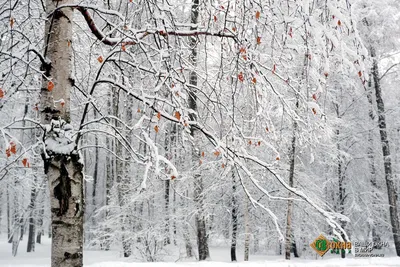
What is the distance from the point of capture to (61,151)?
2.43m

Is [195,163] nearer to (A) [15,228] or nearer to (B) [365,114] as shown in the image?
(B) [365,114]

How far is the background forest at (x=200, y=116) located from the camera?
2.38 metres

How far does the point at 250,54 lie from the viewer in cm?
260

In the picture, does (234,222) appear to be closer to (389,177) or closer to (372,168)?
(389,177)

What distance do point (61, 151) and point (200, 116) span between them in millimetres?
3302

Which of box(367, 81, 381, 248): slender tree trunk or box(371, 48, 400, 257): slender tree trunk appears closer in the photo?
box(371, 48, 400, 257): slender tree trunk

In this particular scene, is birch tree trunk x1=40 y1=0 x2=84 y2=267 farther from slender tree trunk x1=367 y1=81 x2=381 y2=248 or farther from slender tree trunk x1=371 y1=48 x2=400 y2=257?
slender tree trunk x1=367 y1=81 x2=381 y2=248

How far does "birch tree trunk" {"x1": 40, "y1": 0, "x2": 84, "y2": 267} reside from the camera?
2.39 metres

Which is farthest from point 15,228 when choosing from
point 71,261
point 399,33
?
point 399,33

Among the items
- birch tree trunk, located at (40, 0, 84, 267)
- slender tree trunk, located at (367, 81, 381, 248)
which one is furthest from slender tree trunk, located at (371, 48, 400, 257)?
birch tree trunk, located at (40, 0, 84, 267)

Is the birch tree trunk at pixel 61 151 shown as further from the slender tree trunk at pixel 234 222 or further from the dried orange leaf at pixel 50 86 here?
the slender tree trunk at pixel 234 222

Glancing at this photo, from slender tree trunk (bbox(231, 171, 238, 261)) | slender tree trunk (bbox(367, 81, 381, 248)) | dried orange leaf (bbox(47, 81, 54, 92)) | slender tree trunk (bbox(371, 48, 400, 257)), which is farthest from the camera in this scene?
slender tree trunk (bbox(367, 81, 381, 248))

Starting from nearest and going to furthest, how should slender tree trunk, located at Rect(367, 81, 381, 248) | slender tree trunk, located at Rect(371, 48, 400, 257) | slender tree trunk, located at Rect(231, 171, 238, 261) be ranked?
1. slender tree trunk, located at Rect(371, 48, 400, 257)
2. slender tree trunk, located at Rect(231, 171, 238, 261)
3. slender tree trunk, located at Rect(367, 81, 381, 248)

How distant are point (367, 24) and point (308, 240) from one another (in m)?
9.92
